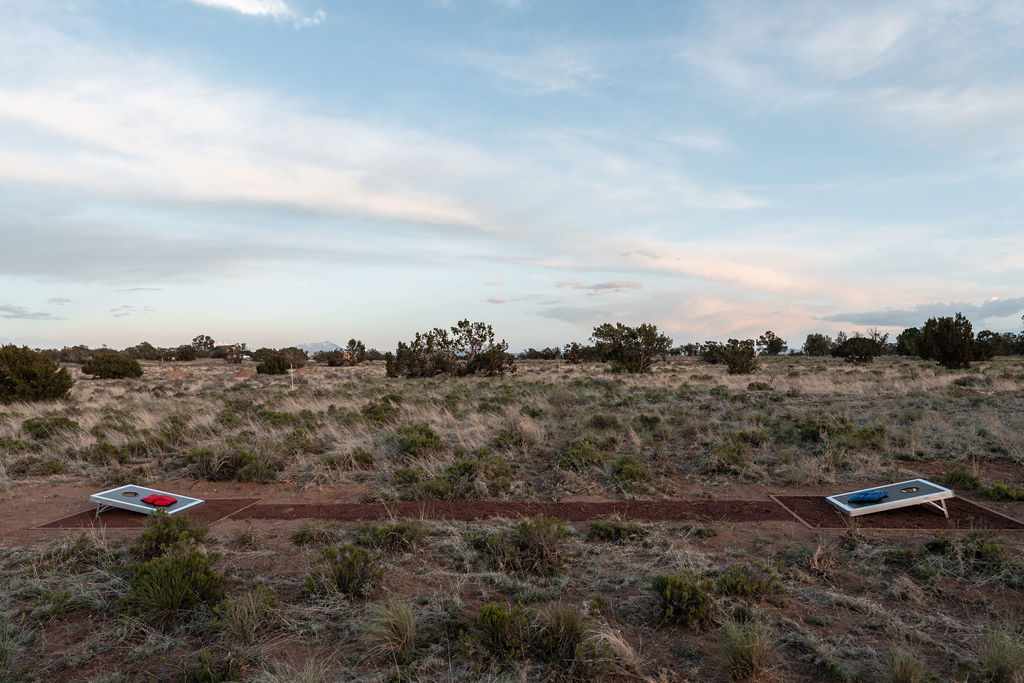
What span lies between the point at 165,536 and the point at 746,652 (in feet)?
18.9

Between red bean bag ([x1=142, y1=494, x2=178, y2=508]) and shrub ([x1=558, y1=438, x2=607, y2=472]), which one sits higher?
shrub ([x1=558, y1=438, x2=607, y2=472])

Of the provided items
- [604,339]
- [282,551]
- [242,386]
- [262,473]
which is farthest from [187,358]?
[282,551]

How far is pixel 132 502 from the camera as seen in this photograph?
788cm

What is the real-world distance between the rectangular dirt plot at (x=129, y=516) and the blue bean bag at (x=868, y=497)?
825cm

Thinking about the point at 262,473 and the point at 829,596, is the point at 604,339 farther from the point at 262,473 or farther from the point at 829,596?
the point at 829,596

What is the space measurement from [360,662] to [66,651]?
2277mm

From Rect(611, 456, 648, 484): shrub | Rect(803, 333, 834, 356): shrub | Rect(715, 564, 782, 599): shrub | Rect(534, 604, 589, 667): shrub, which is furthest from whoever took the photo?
Rect(803, 333, 834, 356): shrub

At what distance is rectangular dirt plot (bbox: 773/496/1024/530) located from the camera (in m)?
6.92

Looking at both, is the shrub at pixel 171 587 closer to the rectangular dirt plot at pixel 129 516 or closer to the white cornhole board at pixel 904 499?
the rectangular dirt plot at pixel 129 516

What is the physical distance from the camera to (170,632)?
183 inches

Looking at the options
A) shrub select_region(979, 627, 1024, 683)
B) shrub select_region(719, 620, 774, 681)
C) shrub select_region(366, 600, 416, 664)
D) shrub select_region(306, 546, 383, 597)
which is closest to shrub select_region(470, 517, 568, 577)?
shrub select_region(306, 546, 383, 597)

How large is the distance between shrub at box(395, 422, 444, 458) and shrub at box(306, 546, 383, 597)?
17.1 feet

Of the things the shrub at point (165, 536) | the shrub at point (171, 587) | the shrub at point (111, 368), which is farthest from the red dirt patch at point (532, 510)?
the shrub at point (111, 368)

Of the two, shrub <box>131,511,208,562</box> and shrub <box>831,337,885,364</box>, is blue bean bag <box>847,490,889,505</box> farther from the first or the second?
shrub <box>831,337,885,364</box>
